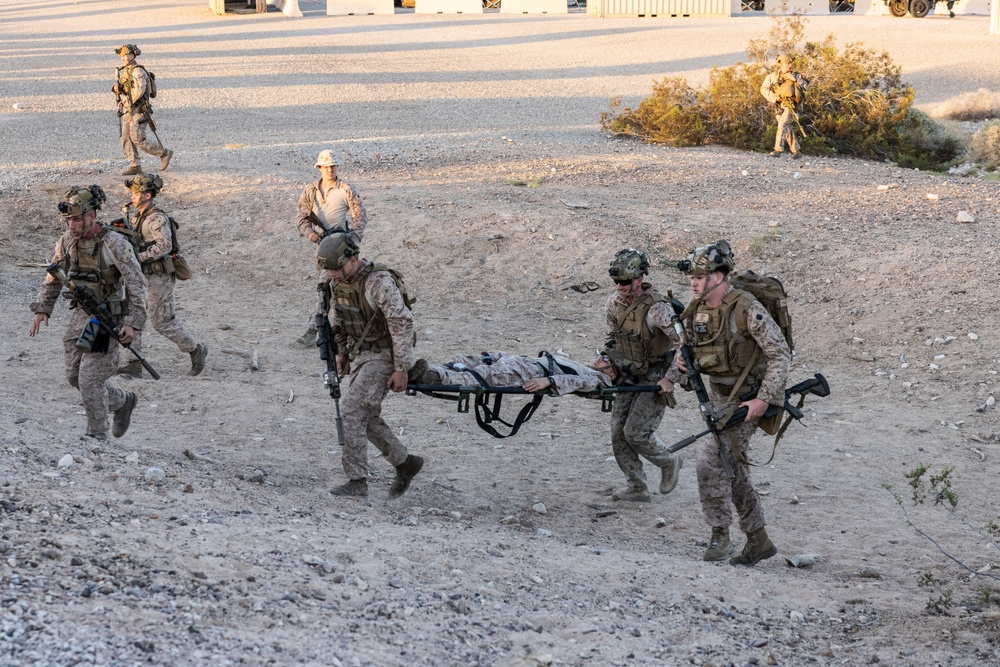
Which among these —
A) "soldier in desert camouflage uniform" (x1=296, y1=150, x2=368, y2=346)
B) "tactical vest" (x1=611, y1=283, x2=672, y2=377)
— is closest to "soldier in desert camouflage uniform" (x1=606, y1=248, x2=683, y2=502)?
"tactical vest" (x1=611, y1=283, x2=672, y2=377)

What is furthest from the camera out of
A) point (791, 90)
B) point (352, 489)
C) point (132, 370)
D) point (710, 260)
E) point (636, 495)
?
point (791, 90)

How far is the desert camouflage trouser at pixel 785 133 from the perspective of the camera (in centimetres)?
1617

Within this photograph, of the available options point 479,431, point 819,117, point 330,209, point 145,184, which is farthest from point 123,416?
point 819,117

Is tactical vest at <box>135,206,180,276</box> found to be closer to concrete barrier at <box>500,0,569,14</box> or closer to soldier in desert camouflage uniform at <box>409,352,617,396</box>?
soldier in desert camouflage uniform at <box>409,352,617,396</box>

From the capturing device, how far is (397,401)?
31.5 feet

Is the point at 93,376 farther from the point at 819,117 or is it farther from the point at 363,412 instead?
the point at 819,117

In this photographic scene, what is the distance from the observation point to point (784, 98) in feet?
52.6

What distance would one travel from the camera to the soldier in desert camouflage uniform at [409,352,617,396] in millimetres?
6785

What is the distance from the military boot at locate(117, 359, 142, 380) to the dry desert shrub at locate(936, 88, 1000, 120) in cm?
1583

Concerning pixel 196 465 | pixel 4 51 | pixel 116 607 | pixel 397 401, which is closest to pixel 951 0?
pixel 4 51

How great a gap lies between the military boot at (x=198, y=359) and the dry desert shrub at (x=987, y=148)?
11998mm

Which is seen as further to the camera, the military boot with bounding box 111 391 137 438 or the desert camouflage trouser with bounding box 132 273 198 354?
the desert camouflage trouser with bounding box 132 273 198 354

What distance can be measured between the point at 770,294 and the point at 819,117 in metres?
11.9

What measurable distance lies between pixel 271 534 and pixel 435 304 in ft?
20.0
